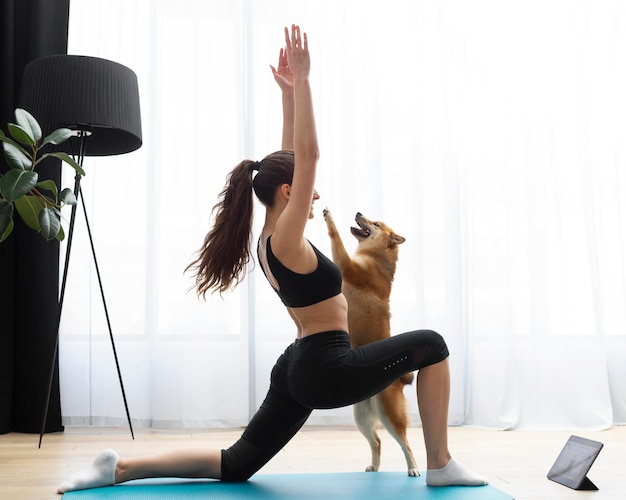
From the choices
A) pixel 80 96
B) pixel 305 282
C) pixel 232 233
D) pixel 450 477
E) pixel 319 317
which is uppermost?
pixel 80 96

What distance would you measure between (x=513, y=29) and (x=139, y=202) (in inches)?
88.3

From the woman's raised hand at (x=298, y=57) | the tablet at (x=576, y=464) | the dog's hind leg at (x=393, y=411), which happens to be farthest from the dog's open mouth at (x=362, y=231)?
the tablet at (x=576, y=464)

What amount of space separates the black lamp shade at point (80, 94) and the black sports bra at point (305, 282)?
133cm

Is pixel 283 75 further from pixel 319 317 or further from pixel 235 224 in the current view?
pixel 319 317

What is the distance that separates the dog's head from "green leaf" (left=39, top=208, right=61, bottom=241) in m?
1.15

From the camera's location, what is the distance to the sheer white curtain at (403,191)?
11.6 feet

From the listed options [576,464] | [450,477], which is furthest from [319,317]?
[576,464]

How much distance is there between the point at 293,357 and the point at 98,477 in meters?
0.66

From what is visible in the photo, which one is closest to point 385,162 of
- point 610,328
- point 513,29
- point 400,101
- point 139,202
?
point 400,101

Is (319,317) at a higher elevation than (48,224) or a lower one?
lower

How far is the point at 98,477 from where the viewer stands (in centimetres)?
204

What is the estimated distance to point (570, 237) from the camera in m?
3.89

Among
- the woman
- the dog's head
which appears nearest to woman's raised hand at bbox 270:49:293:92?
the woman

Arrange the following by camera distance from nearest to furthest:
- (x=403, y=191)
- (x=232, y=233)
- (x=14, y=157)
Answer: (x=232, y=233)
(x=14, y=157)
(x=403, y=191)
